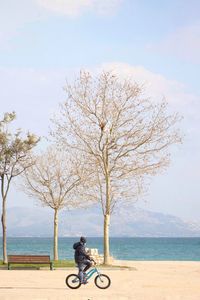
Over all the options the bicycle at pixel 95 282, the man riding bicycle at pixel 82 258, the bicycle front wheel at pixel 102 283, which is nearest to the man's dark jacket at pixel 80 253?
the man riding bicycle at pixel 82 258

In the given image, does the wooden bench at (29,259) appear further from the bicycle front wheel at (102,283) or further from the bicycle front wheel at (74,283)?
the bicycle front wheel at (102,283)

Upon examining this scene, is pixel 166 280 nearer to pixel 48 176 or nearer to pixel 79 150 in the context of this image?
pixel 79 150

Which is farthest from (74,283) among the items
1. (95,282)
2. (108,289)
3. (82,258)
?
(108,289)

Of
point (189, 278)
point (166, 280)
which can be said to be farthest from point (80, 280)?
point (189, 278)

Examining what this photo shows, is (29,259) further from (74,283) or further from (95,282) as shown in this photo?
(95,282)

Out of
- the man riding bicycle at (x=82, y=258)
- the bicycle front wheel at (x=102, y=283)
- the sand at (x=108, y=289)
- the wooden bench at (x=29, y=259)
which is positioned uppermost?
the man riding bicycle at (x=82, y=258)

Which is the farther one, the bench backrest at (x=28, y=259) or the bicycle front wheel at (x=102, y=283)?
the bench backrest at (x=28, y=259)

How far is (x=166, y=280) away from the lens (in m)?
30.8

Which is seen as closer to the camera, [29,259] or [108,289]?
[108,289]

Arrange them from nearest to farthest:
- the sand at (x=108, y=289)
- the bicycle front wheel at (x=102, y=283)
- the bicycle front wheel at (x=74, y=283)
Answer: the sand at (x=108, y=289) < the bicycle front wheel at (x=74, y=283) < the bicycle front wheel at (x=102, y=283)

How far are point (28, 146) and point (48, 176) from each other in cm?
826

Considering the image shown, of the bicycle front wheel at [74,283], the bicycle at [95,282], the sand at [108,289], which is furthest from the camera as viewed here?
the bicycle at [95,282]

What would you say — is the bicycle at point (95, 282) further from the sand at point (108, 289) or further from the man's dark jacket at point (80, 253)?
the man's dark jacket at point (80, 253)

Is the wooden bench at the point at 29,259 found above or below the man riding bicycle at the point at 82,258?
below
